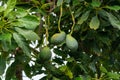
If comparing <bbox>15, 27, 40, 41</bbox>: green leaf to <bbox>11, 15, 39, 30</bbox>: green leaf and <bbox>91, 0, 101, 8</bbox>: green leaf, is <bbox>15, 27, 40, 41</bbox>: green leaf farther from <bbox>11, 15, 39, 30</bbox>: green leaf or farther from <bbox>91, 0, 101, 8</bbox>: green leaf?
<bbox>91, 0, 101, 8</bbox>: green leaf

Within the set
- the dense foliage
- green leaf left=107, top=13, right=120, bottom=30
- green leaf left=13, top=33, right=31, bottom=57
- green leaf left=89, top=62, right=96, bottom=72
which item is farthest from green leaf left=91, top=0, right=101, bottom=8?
green leaf left=13, top=33, right=31, bottom=57

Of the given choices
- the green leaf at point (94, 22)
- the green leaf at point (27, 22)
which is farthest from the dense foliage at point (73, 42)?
the green leaf at point (27, 22)

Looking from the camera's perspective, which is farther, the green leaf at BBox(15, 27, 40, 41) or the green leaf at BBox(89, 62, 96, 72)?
the green leaf at BBox(89, 62, 96, 72)

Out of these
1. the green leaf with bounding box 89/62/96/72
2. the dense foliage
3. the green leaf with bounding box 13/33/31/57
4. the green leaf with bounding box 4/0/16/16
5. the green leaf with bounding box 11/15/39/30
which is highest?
the green leaf with bounding box 4/0/16/16

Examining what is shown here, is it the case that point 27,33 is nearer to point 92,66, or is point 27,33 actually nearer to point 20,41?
point 20,41

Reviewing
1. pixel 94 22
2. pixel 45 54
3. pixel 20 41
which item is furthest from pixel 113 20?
pixel 20 41

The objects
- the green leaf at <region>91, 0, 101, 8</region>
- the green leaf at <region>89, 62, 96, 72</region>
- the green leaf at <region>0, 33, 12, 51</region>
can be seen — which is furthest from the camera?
the green leaf at <region>89, 62, 96, 72</region>

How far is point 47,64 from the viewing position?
6.16 ft

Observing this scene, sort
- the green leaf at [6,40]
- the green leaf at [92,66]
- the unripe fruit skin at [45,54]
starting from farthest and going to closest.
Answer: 1. the green leaf at [92,66]
2. the unripe fruit skin at [45,54]
3. the green leaf at [6,40]

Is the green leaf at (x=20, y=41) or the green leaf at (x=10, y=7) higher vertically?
the green leaf at (x=10, y=7)

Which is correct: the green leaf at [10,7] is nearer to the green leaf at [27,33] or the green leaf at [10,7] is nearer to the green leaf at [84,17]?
the green leaf at [27,33]

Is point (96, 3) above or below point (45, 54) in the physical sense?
above

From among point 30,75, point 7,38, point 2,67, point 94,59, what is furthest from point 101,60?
point 7,38

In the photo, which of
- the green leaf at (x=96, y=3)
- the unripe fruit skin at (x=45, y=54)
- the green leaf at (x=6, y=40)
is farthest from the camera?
the green leaf at (x=96, y=3)
